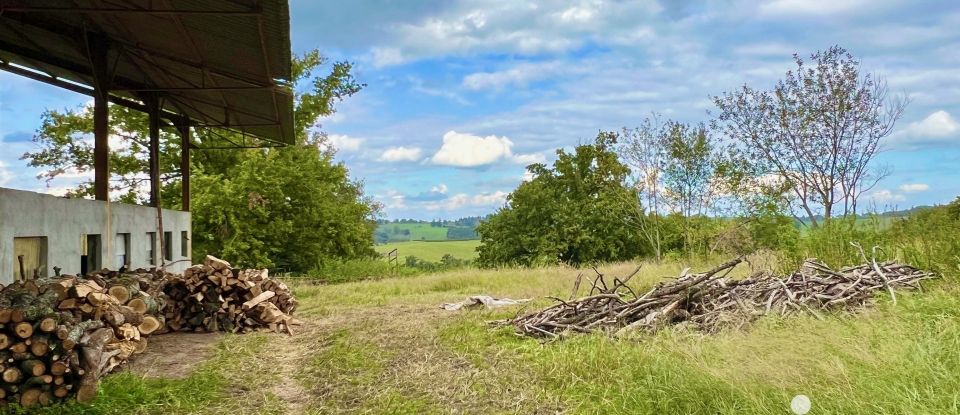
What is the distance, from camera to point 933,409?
137 inches

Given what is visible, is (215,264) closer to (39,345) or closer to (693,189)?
(39,345)

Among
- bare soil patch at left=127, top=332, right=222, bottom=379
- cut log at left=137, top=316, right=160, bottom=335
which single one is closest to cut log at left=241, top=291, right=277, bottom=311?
bare soil patch at left=127, top=332, right=222, bottom=379

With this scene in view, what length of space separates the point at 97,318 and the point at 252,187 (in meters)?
17.9

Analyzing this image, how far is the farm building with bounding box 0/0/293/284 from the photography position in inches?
285

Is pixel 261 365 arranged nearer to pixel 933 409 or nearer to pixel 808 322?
pixel 808 322

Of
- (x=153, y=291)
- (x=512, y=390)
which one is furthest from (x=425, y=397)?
(x=153, y=291)

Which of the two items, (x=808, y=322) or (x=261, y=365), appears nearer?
(x=808, y=322)

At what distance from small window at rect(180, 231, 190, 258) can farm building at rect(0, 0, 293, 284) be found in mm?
1365

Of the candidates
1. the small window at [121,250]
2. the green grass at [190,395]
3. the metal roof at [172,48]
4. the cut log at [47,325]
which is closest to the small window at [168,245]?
the small window at [121,250]

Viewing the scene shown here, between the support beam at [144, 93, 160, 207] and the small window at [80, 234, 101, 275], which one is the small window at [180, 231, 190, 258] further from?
the small window at [80, 234, 101, 275]

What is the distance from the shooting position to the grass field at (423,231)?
65.8m

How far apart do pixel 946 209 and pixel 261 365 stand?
10.5 metres

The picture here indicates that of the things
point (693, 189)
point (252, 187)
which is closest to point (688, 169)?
point (693, 189)

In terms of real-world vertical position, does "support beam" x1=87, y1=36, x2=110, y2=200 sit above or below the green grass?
above
